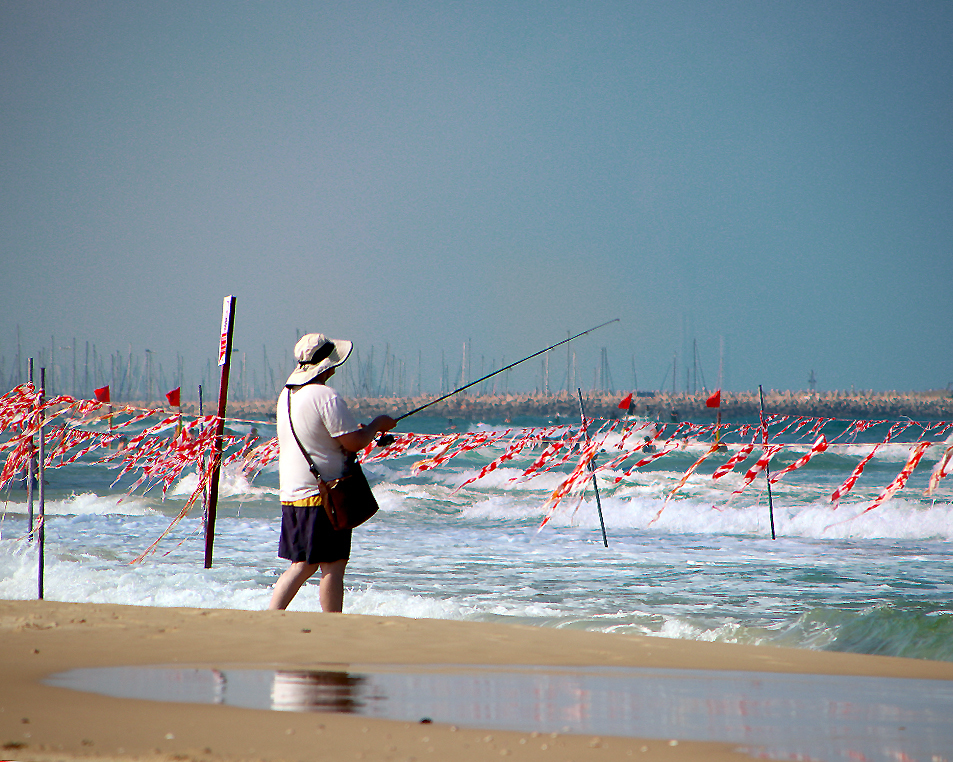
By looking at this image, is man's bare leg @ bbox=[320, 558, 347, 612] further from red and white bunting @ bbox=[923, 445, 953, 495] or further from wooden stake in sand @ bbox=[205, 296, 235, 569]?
red and white bunting @ bbox=[923, 445, 953, 495]

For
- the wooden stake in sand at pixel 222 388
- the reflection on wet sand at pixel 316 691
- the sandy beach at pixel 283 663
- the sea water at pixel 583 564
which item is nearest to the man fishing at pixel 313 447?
the sandy beach at pixel 283 663

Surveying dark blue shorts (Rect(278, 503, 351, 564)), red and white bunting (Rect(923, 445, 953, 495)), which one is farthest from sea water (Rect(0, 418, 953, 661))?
dark blue shorts (Rect(278, 503, 351, 564))

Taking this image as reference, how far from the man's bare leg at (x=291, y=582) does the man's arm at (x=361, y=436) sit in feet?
2.38

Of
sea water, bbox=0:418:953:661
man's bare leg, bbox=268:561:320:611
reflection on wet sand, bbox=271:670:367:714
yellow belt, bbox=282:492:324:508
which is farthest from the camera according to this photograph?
sea water, bbox=0:418:953:661

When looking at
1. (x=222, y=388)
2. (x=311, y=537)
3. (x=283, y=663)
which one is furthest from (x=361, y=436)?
(x=222, y=388)

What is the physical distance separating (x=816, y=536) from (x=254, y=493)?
1435cm

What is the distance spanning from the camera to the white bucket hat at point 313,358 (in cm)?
532

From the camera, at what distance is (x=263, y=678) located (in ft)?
14.1

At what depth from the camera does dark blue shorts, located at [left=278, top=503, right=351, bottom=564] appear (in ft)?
17.1

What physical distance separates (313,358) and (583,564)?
8.15 metres

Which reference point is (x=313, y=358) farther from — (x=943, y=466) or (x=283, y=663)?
(x=943, y=466)

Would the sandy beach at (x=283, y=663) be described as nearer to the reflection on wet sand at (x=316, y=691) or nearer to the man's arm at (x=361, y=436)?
the reflection on wet sand at (x=316, y=691)

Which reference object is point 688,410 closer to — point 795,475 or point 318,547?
point 795,475

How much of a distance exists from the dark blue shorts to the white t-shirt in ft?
0.31
